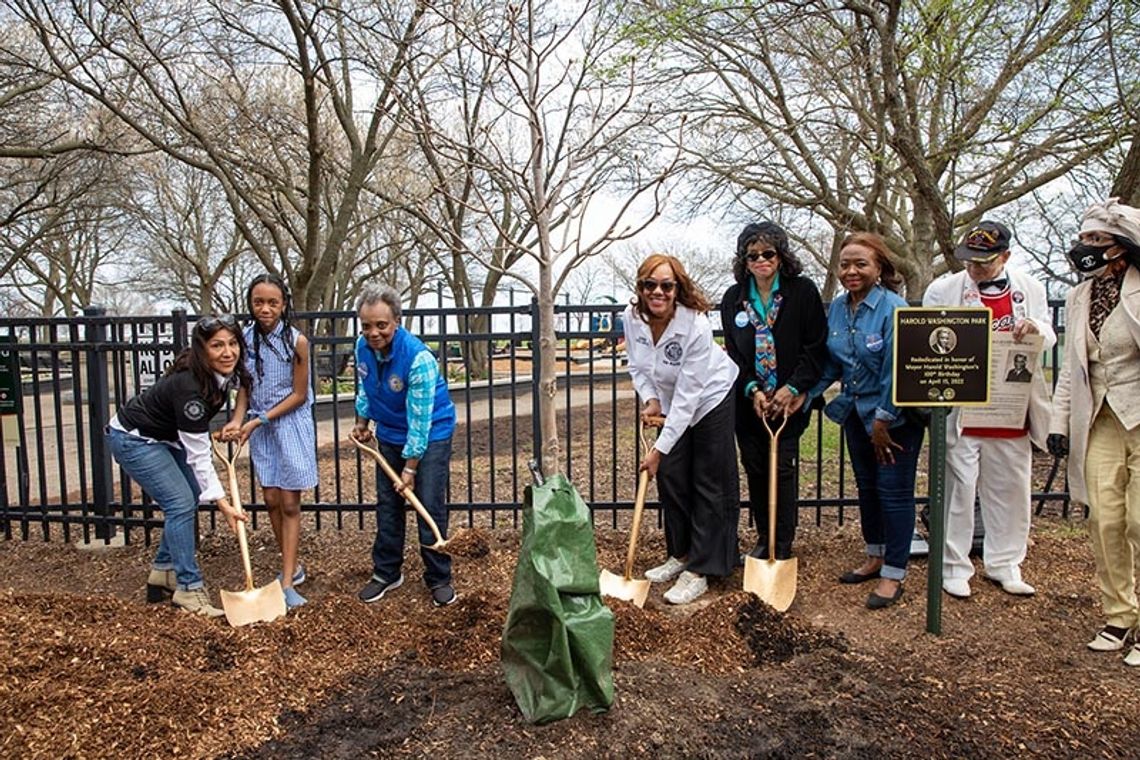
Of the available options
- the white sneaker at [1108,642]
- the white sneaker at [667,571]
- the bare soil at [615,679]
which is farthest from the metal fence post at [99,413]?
the white sneaker at [1108,642]

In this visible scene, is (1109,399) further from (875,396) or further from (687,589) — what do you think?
(687,589)

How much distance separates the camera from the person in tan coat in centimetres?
339

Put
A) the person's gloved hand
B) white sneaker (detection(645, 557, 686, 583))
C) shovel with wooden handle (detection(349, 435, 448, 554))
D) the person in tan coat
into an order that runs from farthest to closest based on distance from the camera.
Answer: white sneaker (detection(645, 557, 686, 583)) → shovel with wooden handle (detection(349, 435, 448, 554)) → the person's gloved hand → the person in tan coat

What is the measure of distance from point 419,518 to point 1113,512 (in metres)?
3.10

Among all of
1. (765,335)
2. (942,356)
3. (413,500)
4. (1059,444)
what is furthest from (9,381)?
(1059,444)

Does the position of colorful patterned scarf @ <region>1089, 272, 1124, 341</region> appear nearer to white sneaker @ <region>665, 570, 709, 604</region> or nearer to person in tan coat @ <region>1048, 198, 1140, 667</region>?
person in tan coat @ <region>1048, 198, 1140, 667</region>

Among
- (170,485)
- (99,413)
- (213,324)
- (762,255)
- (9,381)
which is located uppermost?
(762,255)

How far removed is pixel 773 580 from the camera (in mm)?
4137

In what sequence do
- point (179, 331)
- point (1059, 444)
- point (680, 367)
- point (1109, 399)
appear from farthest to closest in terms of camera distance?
point (179, 331) < point (680, 367) < point (1059, 444) < point (1109, 399)

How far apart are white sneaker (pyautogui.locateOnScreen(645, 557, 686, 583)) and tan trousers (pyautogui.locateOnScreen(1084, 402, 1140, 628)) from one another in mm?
1929

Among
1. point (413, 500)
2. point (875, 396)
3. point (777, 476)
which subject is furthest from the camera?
point (777, 476)

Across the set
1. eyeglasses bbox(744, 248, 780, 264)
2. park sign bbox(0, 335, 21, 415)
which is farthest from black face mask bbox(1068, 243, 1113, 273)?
park sign bbox(0, 335, 21, 415)

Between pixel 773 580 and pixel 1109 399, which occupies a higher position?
pixel 1109 399

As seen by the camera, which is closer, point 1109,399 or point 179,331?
point 1109,399
